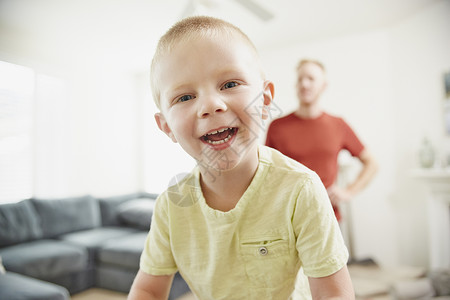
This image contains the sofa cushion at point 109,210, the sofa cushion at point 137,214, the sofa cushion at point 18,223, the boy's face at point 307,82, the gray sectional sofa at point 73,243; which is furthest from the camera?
the sofa cushion at point 109,210

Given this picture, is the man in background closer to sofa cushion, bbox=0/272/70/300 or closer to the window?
sofa cushion, bbox=0/272/70/300

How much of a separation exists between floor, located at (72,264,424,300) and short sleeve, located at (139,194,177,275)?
1.79m

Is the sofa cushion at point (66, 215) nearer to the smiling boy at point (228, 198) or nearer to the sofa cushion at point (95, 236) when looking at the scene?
the sofa cushion at point (95, 236)

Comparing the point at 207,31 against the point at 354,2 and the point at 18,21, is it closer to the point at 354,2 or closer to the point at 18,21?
the point at 354,2

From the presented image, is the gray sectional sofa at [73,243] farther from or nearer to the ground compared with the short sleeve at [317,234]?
Result: nearer to the ground

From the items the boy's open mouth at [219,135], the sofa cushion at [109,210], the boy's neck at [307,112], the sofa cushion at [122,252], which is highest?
the boy's neck at [307,112]

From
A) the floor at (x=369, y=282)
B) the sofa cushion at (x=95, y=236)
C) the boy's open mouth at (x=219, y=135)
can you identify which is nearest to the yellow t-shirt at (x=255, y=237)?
the boy's open mouth at (x=219, y=135)

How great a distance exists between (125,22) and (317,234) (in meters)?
2.67

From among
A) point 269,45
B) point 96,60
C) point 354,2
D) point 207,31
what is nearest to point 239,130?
point 207,31

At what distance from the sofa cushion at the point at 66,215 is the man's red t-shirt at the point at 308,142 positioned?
120 inches

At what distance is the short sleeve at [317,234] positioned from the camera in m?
0.35

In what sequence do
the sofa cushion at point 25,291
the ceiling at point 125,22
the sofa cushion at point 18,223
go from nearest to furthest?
the sofa cushion at point 25,291
the ceiling at point 125,22
the sofa cushion at point 18,223

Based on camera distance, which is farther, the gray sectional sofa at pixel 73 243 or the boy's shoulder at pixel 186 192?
the gray sectional sofa at pixel 73 243

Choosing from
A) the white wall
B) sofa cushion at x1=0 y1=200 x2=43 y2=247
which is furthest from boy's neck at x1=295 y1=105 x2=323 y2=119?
sofa cushion at x1=0 y1=200 x2=43 y2=247
